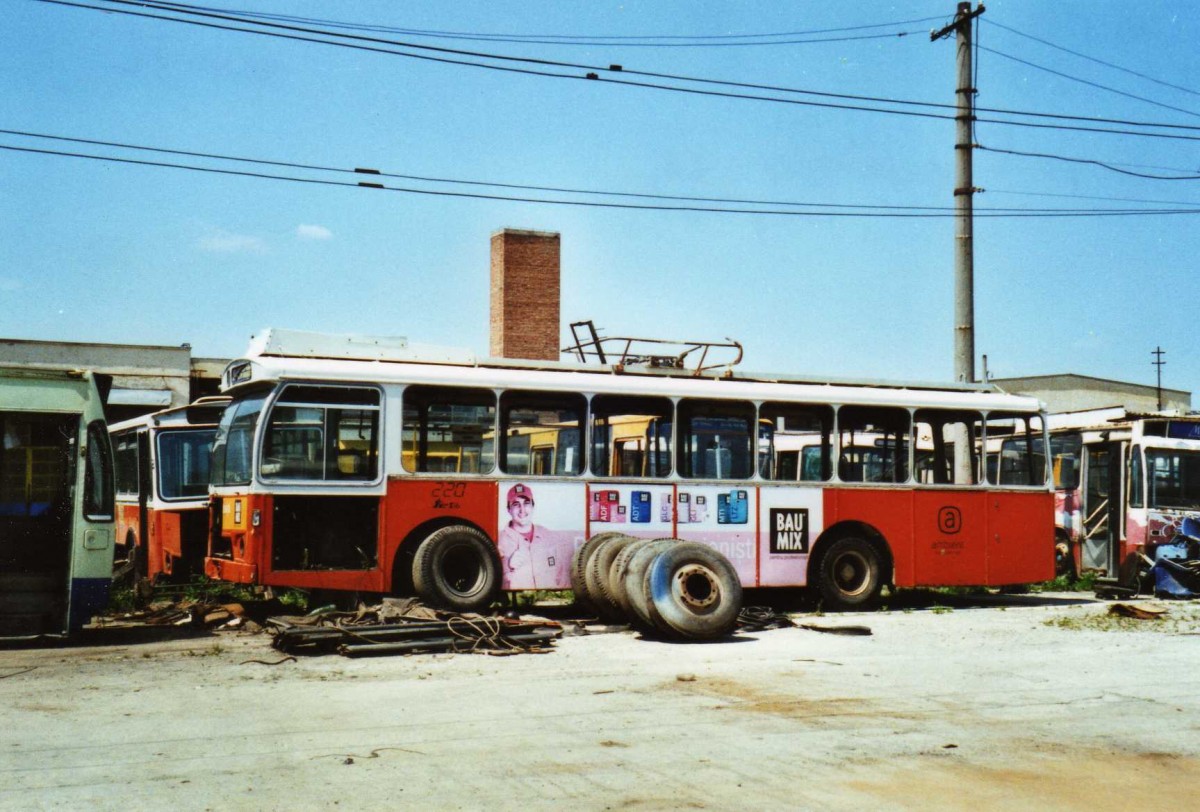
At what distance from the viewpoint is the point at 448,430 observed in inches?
578

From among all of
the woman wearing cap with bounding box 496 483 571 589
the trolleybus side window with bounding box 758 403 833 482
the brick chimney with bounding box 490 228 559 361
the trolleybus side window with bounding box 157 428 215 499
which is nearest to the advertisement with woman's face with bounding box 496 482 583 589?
the woman wearing cap with bounding box 496 483 571 589

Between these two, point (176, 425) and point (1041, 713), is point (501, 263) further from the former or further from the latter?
point (1041, 713)

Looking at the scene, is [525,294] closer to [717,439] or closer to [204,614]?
[717,439]

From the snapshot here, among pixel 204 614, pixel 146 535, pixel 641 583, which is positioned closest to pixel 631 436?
pixel 641 583

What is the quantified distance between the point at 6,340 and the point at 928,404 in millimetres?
32014

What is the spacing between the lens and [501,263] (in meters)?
34.6

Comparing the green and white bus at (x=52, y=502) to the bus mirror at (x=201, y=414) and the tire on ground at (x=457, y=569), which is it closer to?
the tire on ground at (x=457, y=569)

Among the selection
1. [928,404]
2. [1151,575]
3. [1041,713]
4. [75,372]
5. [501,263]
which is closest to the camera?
[1041,713]

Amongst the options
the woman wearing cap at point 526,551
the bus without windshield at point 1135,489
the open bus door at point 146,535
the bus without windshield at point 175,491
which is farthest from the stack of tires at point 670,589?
the bus without windshield at point 1135,489

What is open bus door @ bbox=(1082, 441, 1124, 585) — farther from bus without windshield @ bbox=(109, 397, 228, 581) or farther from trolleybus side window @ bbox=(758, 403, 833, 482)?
bus without windshield @ bbox=(109, 397, 228, 581)

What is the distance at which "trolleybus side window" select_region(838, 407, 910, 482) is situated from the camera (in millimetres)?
17000

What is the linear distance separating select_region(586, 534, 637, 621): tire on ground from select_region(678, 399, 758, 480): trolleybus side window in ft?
5.96

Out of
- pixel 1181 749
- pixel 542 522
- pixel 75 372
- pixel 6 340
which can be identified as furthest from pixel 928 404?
pixel 6 340

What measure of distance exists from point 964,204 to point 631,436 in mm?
8523
